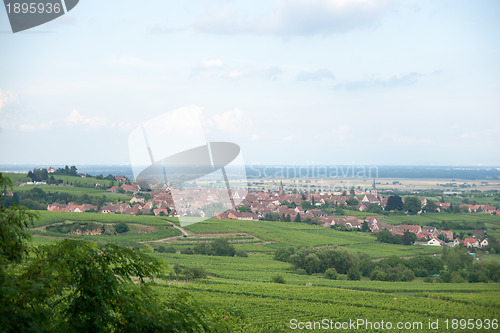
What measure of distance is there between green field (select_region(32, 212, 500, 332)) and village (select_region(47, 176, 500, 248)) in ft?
8.57

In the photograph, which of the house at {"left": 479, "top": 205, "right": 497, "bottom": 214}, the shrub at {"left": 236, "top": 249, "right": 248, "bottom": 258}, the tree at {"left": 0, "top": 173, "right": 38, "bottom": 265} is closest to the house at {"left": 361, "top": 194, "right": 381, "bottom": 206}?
the house at {"left": 479, "top": 205, "right": 497, "bottom": 214}

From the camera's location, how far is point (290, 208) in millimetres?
48375

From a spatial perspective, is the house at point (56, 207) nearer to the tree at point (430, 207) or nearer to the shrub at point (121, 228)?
the shrub at point (121, 228)

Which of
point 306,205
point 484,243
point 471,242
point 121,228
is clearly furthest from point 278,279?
point 306,205

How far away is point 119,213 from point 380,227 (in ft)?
77.1

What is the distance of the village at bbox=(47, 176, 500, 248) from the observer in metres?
29.1

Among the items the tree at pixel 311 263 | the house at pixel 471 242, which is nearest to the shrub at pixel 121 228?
the tree at pixel 311 263

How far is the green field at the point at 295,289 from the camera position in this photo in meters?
14.8

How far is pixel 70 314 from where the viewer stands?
9.05 feet

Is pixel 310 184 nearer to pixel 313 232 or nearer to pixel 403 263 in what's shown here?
pixel 313 232

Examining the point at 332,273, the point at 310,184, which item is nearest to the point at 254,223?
the point at 332,273

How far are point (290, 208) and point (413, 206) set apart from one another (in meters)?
13.6

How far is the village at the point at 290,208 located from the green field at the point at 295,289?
103 inches

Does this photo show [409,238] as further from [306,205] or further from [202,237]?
[306,205]
